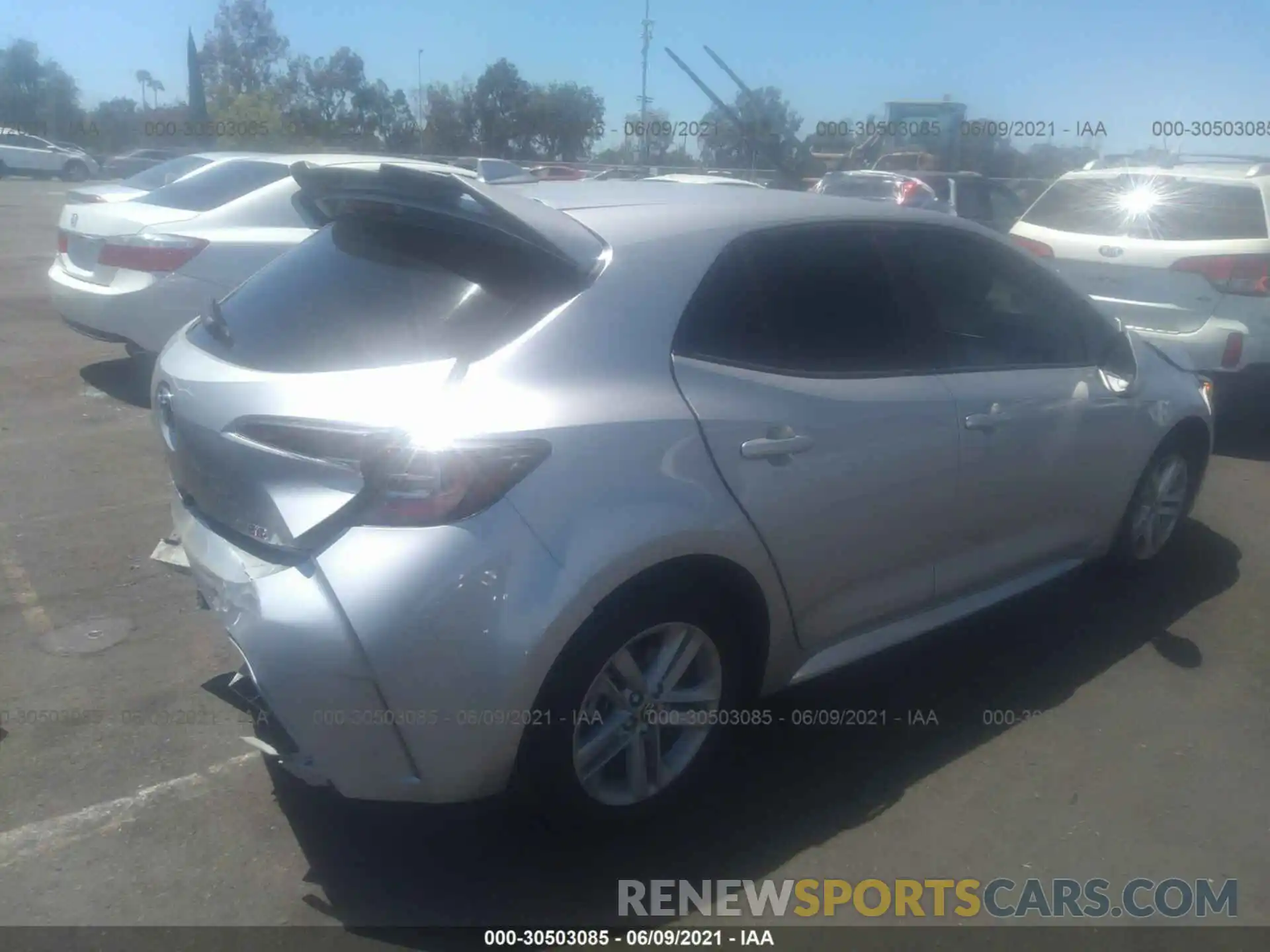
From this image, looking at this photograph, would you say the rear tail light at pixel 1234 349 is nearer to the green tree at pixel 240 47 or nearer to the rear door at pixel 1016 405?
the rear door at pixel 1016 405

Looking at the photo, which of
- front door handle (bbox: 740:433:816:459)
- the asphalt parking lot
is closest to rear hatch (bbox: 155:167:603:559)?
front door handle (bbox: 740:433:816:459)

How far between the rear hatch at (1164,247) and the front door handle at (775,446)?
4.69 meters

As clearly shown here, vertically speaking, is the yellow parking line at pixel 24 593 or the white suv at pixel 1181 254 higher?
the white suv at pixel 1181 254

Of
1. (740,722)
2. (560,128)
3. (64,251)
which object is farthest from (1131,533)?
(560,128)

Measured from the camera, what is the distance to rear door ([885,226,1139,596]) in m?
3.82

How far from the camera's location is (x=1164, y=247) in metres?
7.24

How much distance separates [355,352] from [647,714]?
1237 mm

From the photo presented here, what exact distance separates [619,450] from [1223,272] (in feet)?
19.0

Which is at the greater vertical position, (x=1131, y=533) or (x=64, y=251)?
(x=64, y=251)

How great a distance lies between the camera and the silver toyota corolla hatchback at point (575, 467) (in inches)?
101

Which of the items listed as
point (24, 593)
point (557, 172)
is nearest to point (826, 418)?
point (24, 593)

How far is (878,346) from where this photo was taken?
362 cm

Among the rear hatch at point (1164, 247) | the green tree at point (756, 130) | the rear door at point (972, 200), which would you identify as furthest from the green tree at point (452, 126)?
the rear hatch at point (1164, 247)

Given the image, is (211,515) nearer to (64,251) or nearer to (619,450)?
(619,450)
